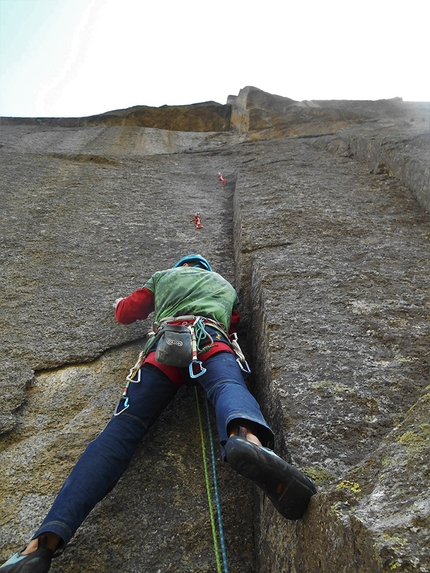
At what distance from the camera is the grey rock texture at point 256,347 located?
2.23m

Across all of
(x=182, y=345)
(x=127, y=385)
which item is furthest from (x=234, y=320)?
(x=127, y=385)

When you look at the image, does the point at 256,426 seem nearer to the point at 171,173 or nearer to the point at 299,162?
the point at 299,162

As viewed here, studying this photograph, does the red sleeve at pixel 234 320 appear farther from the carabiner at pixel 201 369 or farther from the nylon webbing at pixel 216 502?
the carabiner at pixel 201 369

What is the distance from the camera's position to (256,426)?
99.6 inches

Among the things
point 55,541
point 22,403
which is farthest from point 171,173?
point 55,541

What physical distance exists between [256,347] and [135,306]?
3.36ft

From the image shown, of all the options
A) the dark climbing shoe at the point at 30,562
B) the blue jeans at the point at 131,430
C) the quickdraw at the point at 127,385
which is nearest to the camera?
the dark climbing shoe at the point at 30,562

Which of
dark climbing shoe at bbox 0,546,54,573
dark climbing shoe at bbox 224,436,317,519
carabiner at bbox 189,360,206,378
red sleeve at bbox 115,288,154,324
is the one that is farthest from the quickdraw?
dark climbing shoe at bbox 224,436,317,519

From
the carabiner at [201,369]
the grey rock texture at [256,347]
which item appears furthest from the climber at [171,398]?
the grey rock texture at [256,347]

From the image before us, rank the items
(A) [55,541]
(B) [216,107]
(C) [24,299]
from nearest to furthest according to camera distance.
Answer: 1. (A) [55,541]
2. (C) [24,299]
3. (B) [216,107]

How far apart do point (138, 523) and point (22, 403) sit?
1336 mm

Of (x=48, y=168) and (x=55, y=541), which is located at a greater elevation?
(x=48, y=168)

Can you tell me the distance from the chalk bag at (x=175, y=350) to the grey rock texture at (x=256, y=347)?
0.58 metres

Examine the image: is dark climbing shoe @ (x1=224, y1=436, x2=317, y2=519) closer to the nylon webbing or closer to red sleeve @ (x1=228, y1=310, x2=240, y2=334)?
the nylon webbing
